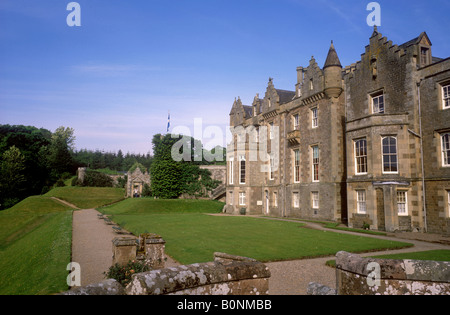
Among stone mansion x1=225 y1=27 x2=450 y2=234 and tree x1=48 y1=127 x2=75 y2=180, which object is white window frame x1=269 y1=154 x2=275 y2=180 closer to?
stone mansion x1=225 y1=27 x2=450 y2=234

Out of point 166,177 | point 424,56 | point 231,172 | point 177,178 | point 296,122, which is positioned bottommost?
point 177,178

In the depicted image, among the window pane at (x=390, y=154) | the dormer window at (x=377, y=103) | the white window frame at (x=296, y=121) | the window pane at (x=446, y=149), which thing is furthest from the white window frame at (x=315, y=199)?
the window pane at (x=446, y=149)

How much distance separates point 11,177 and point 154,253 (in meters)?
58.4

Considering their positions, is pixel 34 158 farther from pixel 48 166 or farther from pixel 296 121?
pixel 296 121

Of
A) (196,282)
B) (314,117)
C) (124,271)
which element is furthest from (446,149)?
(196,282)

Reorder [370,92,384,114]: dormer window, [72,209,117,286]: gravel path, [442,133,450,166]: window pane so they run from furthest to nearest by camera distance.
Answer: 1. [370,92,384,114]: dormer window
2. [442,133,450,166]: window pane
3. [72,209,117,286]: gravel path

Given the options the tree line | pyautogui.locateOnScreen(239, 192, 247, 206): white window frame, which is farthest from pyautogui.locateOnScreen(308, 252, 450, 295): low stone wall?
the tree line

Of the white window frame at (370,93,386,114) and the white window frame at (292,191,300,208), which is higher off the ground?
the white window frame at (370,93,386,114)

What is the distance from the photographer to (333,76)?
29234mm

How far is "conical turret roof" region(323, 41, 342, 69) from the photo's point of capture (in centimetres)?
2922

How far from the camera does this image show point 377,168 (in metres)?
23.2

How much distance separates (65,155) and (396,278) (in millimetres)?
83209

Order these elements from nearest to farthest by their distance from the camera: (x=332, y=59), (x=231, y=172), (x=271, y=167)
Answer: (x=332, y=59), (x=271, y=167), (x=231, y=172)
